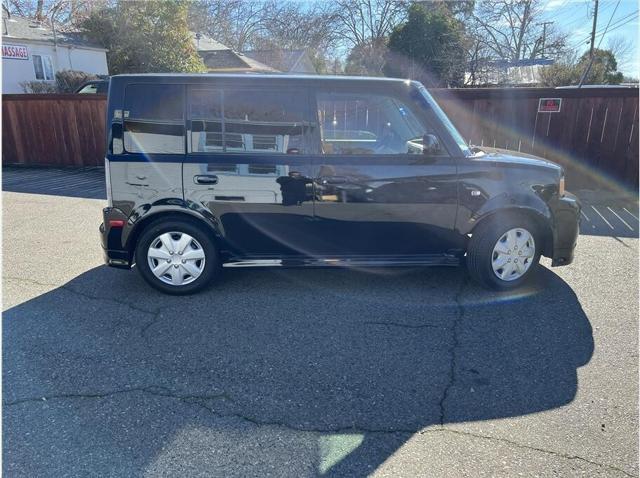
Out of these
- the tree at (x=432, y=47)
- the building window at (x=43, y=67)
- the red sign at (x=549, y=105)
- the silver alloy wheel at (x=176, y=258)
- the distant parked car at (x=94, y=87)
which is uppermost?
the tree at (x=432, y=47)

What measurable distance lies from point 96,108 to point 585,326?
35.4 ft

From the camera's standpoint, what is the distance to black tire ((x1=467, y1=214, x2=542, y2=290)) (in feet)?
13.4

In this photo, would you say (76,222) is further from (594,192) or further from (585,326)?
(594,192)

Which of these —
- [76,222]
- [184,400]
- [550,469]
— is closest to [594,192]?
[550,469]

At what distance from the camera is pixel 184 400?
275 cm

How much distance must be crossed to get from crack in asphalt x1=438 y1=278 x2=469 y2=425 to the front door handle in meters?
2.33

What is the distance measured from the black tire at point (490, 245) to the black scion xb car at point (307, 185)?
0.01 metres

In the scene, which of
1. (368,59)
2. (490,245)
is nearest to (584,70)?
(368,59)

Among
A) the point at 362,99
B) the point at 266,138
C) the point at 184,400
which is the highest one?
the point at 362,99

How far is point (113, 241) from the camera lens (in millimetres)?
4074

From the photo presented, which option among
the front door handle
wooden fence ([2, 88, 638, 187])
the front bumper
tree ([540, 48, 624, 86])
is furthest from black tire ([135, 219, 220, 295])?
tree ([540, 48, 624, 86])

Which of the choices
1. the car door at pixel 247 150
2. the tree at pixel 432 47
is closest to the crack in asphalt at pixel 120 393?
the car door at pixel 247 150

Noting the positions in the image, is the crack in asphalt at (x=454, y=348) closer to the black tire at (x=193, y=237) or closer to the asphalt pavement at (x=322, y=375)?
the asphalt pavement at (x=322, y=375)

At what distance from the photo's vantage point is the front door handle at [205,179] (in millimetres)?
3920
